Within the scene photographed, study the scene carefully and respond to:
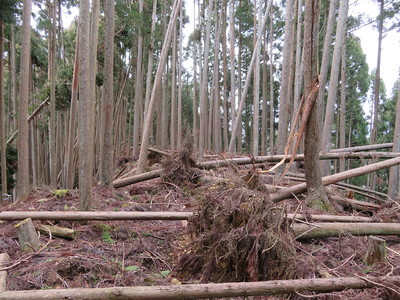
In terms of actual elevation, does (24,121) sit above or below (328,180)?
above

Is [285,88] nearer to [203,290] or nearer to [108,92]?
[108,92]

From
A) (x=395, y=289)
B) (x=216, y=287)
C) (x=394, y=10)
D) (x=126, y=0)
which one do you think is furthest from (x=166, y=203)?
(x=394, y=10)

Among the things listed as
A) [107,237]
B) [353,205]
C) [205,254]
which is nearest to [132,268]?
[205,254]

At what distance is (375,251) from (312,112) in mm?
2519

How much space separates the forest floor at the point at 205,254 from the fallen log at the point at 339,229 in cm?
10

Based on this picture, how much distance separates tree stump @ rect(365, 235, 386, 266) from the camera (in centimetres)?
372

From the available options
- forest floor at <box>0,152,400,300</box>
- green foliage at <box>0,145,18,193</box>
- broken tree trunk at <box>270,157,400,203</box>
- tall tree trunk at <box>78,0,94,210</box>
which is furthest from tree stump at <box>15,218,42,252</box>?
green foliage at <box>0,145,18,193</box>

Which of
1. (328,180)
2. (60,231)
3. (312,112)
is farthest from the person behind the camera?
(328,180)

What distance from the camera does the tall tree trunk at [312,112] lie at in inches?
207

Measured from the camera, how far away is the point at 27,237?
4133 mm

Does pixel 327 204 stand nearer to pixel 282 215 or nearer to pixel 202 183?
pixel 282 215

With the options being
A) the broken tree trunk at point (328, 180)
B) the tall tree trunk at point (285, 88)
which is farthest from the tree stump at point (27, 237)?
the tall tree trunk at point (285, 88)

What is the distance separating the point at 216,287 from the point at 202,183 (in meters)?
5.35

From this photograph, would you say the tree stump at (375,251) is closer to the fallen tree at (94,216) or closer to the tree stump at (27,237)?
the fallen tree at (94,216)
